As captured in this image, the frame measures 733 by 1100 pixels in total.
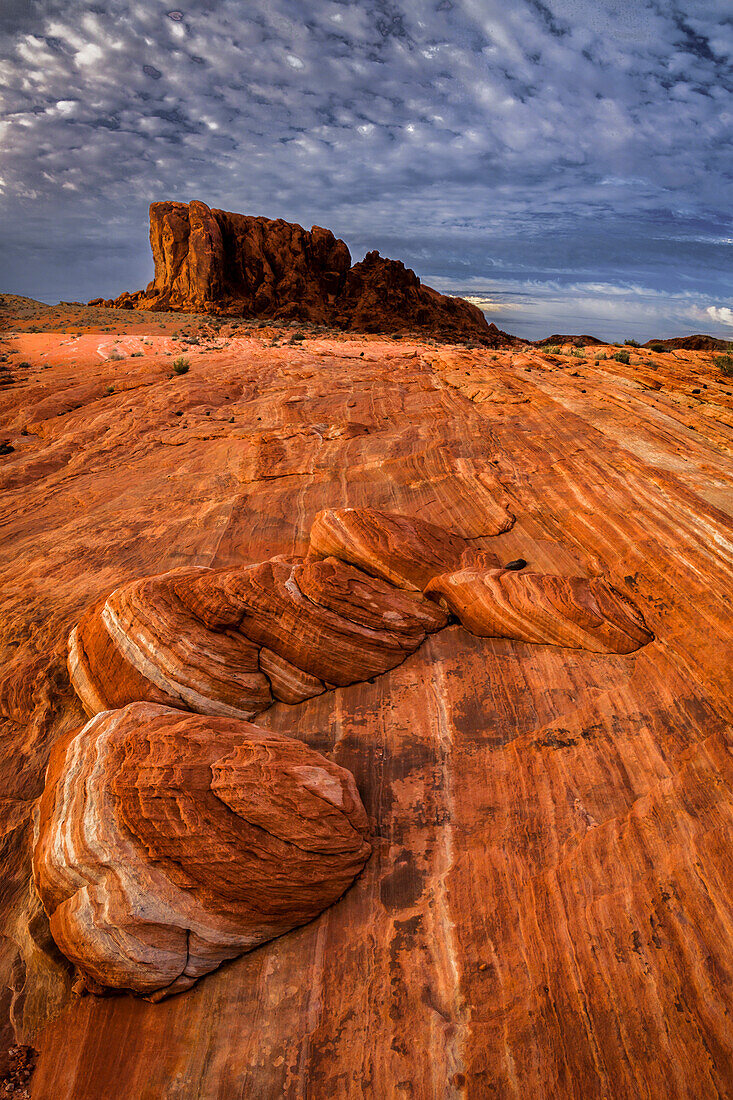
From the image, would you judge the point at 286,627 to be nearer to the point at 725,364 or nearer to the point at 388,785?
the point at 388,785

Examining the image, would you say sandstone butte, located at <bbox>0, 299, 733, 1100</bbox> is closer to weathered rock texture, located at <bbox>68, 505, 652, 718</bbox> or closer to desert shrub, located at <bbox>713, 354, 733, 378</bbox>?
weathered rock texture, located at <bbox>68, 505, 652, 718</bbox>

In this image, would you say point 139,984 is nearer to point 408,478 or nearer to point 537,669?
point 537,669

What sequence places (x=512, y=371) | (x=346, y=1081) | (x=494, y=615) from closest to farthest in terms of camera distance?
(x=346, y=1081), (x=494, y=615), (x=512, y=371)

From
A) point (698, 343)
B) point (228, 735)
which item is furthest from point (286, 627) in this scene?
point (698, 343)

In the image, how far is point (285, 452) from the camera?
14281 mm

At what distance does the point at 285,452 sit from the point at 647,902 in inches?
492

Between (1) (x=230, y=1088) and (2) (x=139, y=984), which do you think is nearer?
(1) (x=230, y=1088)

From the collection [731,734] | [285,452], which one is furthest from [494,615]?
[285,452]

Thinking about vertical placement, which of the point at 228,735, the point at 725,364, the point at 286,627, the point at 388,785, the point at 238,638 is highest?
the point at 725,364

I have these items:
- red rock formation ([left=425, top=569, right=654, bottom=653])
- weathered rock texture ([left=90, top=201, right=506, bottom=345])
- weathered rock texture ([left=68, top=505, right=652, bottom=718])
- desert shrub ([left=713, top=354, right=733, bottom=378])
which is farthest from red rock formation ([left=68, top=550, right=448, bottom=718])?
weathered rock texture ([left=90, top=201, right=506, bottom=345])

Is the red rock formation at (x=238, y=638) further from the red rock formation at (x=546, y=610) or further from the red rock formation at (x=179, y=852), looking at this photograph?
the red rock formation at (x=179, y=852)

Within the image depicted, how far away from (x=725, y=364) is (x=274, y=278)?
62.4 meters

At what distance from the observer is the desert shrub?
19.5 m

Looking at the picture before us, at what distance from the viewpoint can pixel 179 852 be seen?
493 centimetres
